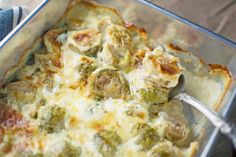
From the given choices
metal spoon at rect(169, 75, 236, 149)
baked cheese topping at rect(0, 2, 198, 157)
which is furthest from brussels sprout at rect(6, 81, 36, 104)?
metal spoon at rect(169, 75, 236, 149)

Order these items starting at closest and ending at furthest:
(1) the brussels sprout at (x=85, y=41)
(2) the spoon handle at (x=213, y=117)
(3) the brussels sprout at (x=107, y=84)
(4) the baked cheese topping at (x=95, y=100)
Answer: (2) the spoon handle at (x=213, y=117) → (4) the baked cheese topping at (x=95, y=100) → (3) the brussels sprout at (x=107, y=84) → (1) the brussels sprout at (x=85, y=41)

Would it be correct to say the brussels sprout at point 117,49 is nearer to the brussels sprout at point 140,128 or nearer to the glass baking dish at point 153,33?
the glass baking dish at point 153,33

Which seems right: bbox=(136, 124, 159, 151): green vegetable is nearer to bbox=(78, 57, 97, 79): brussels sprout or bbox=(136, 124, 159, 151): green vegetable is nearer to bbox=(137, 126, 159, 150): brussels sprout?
bbox=(137, 126, 159, 150): brussels sprout

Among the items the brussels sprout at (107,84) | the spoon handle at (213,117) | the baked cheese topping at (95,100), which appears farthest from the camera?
the brussels sprout at (107,84)

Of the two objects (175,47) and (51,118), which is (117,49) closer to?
(175,47)

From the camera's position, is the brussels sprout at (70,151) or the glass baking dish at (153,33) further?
the glass baking dish at (153,33)

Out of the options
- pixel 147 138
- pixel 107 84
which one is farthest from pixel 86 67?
pixel 147 138

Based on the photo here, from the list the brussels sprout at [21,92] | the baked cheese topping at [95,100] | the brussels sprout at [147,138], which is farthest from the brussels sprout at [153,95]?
the brussels sprout at [21,92]
